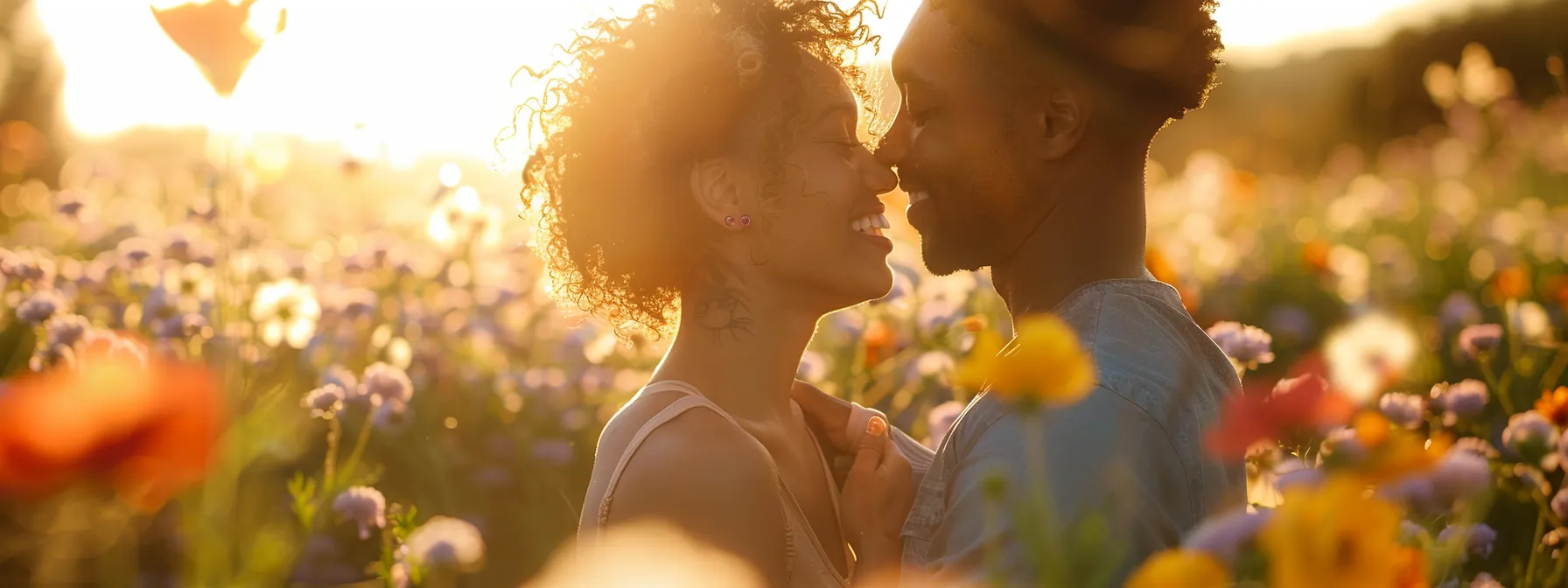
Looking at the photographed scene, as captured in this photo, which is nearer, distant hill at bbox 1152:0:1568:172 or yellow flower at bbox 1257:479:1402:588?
yellow flower at bbox 1257:479:1402:588

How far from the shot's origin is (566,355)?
5.01m

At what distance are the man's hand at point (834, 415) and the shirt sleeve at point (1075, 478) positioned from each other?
34.7 inches

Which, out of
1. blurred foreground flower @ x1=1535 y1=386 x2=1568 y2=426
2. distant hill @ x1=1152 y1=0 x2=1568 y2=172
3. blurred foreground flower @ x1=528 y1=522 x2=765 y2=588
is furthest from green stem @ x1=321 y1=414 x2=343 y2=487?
distant hill @ x1=1152 y1=0 x2=1568 y2=172

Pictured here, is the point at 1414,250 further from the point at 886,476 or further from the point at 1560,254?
the point at 886,476

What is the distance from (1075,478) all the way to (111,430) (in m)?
1.33

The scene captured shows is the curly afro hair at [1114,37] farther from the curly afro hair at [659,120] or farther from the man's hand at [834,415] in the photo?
the man's hand at [834,415]

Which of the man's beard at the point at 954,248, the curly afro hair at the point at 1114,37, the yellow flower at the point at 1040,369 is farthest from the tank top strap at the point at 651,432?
the yellow flower at the point at 1040,369

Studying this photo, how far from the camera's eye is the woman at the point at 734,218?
288 cm

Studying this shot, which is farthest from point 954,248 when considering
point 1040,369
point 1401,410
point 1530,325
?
point 1530,325

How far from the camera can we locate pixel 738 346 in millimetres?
2961

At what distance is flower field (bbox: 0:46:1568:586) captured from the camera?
1.76 m

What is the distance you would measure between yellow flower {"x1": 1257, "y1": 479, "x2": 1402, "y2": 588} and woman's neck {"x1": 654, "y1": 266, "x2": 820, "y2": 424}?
198cm

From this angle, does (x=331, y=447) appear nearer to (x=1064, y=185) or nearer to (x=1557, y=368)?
(x=1064, y=185)

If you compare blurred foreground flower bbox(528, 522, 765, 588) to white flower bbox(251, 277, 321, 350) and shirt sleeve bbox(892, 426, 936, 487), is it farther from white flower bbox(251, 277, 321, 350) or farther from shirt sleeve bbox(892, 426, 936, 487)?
white flower bbox(251, 277, 321, 350)
